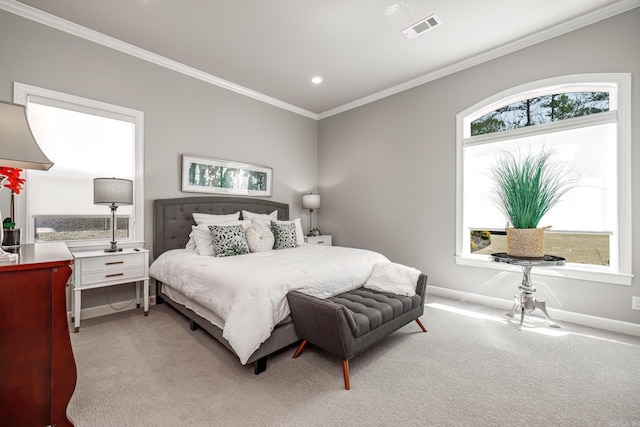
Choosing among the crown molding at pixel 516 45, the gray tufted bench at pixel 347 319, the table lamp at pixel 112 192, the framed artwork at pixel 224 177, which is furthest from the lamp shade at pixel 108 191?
the crown molding at pixel 516 45

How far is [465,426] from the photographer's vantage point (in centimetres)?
152

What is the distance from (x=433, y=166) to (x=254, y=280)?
9.90ft

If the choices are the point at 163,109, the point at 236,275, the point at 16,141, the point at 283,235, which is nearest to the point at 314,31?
the point at 163,109

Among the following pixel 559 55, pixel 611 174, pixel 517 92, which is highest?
pixel 559 55

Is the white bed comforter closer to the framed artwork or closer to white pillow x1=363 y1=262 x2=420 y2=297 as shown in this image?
white pillow x1=363 y1=262 x2=420 y2=297

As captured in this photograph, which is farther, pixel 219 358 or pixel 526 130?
pixel 526 130

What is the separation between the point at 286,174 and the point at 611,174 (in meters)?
4.18

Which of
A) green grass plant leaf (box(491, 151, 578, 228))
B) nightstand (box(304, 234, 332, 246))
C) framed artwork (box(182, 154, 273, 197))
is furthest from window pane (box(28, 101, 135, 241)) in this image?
green grass plant leaf (box(491, 151, 578, 228))

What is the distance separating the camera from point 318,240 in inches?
194

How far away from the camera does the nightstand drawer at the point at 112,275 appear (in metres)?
2.71

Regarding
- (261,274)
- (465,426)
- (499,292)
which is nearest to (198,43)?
(261,274)

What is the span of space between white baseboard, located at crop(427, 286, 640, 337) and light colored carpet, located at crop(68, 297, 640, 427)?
0.10 meters

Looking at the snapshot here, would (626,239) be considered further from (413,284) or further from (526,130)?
(413,284)

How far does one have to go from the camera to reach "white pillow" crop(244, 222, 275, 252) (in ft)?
11.3
